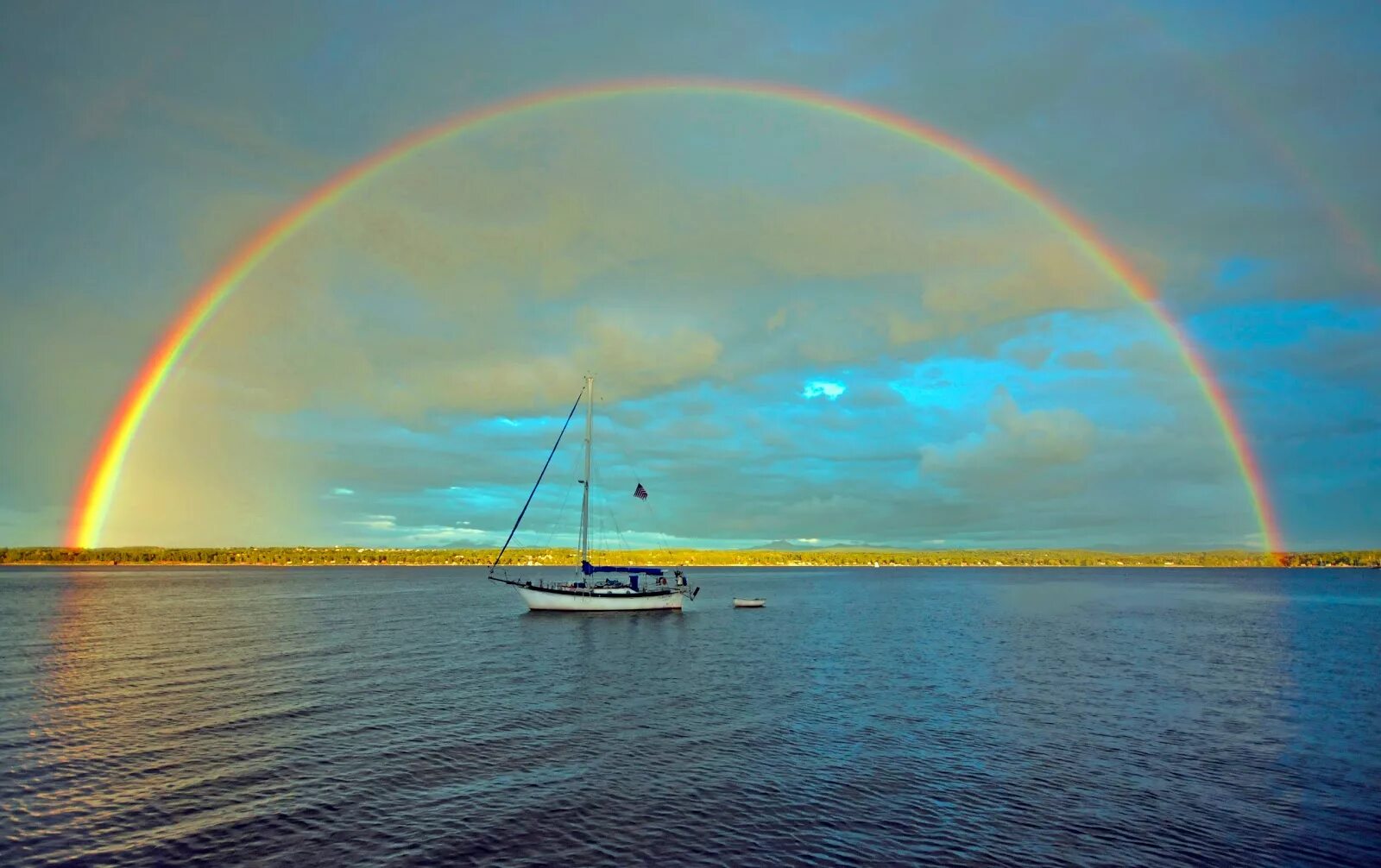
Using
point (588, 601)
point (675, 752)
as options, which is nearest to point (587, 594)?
point (588, 601)

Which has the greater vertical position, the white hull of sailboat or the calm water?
the white hull of sailboat

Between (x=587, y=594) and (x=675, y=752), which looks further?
(x=587, y=594)

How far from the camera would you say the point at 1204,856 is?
2569cm

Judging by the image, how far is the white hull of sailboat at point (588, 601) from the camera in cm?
11794

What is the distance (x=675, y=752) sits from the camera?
37.9 metres

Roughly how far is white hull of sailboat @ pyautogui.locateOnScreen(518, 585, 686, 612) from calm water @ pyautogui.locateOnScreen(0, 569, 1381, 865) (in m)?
32.1

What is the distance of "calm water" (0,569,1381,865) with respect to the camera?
2620cm

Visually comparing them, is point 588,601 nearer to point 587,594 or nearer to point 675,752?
point 587,594

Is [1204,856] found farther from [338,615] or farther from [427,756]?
[338,615]

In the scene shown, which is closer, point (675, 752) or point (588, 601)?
point (675, 752)

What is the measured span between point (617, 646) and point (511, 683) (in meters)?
28.1

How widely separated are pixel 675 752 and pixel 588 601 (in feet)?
273

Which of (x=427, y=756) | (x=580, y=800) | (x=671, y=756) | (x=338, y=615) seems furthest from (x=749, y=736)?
(x=338, y=615)

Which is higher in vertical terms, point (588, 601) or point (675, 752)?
point (588, 601)
